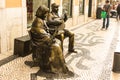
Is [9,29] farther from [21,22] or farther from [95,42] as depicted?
[95,42]

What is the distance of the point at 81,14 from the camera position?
13.3 metres

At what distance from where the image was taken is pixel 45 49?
439 cm

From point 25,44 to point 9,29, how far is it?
0.84 m

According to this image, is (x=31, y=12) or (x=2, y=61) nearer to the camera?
(x=2, y=61)

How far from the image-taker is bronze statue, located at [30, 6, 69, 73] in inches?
168

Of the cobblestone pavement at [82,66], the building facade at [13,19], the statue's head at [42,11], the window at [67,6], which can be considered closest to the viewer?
the cobblestone pavement at [82,66]

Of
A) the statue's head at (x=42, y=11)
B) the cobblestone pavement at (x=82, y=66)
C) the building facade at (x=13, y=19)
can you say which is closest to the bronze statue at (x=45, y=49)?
the statue's head at (x=42, y=11)

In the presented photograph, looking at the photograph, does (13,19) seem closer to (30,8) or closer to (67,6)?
(30,8)

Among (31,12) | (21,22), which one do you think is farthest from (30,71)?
(31,12)

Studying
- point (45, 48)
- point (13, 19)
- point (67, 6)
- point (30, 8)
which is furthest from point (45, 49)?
point (67, 6)

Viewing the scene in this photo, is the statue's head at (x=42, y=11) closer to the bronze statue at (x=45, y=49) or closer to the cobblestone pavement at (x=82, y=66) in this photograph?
the bronze statue at (x=45, y=49)

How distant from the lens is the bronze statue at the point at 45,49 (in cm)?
426

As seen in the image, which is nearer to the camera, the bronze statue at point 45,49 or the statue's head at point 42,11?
the bronze statue at point 45,49

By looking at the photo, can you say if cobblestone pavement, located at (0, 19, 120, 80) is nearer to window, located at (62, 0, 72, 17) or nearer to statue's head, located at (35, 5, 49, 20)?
statue's head, located at (35, 5, 49, 20)
